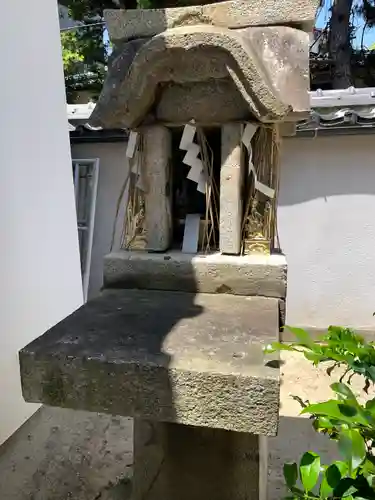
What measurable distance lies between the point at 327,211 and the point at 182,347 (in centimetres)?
334

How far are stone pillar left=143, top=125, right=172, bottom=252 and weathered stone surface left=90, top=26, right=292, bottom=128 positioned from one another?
0.14 metres

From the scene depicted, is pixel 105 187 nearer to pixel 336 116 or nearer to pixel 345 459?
pixel 336 116

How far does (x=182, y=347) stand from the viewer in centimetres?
121

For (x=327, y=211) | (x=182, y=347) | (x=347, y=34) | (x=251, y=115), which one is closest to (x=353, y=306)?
(x=327, y=211)

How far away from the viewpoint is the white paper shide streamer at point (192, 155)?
1.67 m

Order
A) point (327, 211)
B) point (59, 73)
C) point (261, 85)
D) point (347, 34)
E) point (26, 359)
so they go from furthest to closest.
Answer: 1. point (347, 34)
2. point (327, 211)
3. point (59, 73)
4. point (261, 85)
5. point (26, 359)

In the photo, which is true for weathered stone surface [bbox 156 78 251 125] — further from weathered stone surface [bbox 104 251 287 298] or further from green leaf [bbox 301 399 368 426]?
green leaf [bbox 301 399 368 426]

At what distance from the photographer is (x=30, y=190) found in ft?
9.78

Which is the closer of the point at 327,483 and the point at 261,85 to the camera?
the point at 327,483

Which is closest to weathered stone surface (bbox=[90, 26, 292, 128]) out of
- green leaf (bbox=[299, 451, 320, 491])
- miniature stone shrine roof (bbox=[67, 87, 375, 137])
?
green leaf (bbox=[299, 451, 320, 491])

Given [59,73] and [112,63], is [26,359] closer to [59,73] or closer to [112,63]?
[112,63]

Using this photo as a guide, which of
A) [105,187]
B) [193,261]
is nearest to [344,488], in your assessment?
[193,261]

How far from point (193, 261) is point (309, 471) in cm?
92

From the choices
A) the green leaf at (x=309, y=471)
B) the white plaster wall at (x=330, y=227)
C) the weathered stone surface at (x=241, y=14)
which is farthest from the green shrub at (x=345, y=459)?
the white plaster wall at (x=330, y=227)
